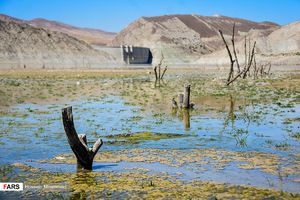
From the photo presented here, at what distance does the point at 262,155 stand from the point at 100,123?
8.97 metres

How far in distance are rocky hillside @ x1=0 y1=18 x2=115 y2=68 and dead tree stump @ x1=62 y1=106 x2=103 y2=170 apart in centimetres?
11079

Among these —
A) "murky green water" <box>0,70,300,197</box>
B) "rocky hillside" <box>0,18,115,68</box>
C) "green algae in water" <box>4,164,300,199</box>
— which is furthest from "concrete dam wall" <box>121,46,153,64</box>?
"green algae in water" <box>4,164,300,199</box>

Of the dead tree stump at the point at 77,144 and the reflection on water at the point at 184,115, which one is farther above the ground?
the dead tree stump at the point at 77,144

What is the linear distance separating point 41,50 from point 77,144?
127 metres

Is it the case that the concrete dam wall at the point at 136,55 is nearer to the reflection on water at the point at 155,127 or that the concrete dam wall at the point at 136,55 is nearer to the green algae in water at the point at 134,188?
the reflection on water at the point at 155,127

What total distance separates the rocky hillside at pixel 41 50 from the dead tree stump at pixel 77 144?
11079 cm

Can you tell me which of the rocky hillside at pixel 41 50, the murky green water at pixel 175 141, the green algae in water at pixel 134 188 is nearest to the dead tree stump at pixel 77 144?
the murky green water at pixel 175 141

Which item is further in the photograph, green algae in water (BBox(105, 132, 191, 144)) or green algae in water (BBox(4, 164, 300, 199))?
green algae in water (BBox(105, 132, 191, 144))

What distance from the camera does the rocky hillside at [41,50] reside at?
410 ft

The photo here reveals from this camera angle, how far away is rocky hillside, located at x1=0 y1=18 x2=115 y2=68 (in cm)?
12494

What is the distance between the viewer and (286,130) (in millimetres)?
17656

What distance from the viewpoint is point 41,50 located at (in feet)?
440

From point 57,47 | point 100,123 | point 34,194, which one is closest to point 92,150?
point 34,194

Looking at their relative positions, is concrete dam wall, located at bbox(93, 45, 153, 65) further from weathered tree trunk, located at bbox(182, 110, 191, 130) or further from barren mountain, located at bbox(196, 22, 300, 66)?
weathered tree trunk, located at bbox(182, 110, 191, 130)
